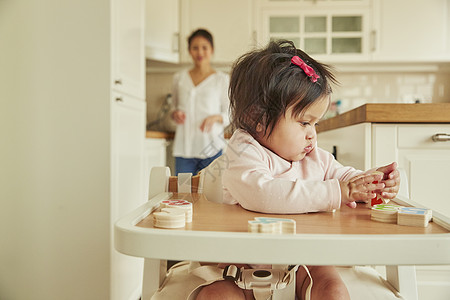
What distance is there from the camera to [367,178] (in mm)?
741

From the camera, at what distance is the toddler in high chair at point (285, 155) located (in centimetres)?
72

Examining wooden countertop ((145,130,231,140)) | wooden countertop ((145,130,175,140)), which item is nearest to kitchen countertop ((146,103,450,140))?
wooden countertop ((145,130,231,140))

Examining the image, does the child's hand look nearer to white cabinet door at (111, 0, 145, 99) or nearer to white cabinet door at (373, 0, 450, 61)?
white cabinet door at (111, 0, 145, 99)

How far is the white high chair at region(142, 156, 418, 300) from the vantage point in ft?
2.57

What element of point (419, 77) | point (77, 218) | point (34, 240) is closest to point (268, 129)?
point (77, 218)

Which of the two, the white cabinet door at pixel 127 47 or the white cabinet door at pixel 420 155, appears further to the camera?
the white cabinet door at pixel 127 47

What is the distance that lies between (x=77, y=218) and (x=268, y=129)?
992mm

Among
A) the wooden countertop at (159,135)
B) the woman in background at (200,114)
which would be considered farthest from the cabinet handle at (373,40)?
the wooden countertop at (159,135)

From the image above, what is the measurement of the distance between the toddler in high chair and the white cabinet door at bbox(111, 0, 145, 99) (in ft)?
2.76

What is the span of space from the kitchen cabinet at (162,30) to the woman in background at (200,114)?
302 mm

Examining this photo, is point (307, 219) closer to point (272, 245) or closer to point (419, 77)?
point (272, 245)

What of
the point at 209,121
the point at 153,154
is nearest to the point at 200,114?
the point at 209,121

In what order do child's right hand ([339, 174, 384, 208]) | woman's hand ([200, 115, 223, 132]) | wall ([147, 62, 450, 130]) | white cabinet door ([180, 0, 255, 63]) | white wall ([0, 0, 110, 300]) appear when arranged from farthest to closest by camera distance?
wall ([147, 62, 450, 130])
white cabinet door ([180, 0, 255, 63])
woman's hand ([200, 115, 223, 132])
white wall ([0, 0, 110, 300])
child's right hand ([339, 174, 384, 208])

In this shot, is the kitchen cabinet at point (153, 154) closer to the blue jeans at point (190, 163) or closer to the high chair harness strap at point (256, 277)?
the blue jeans at point (190, 163)
